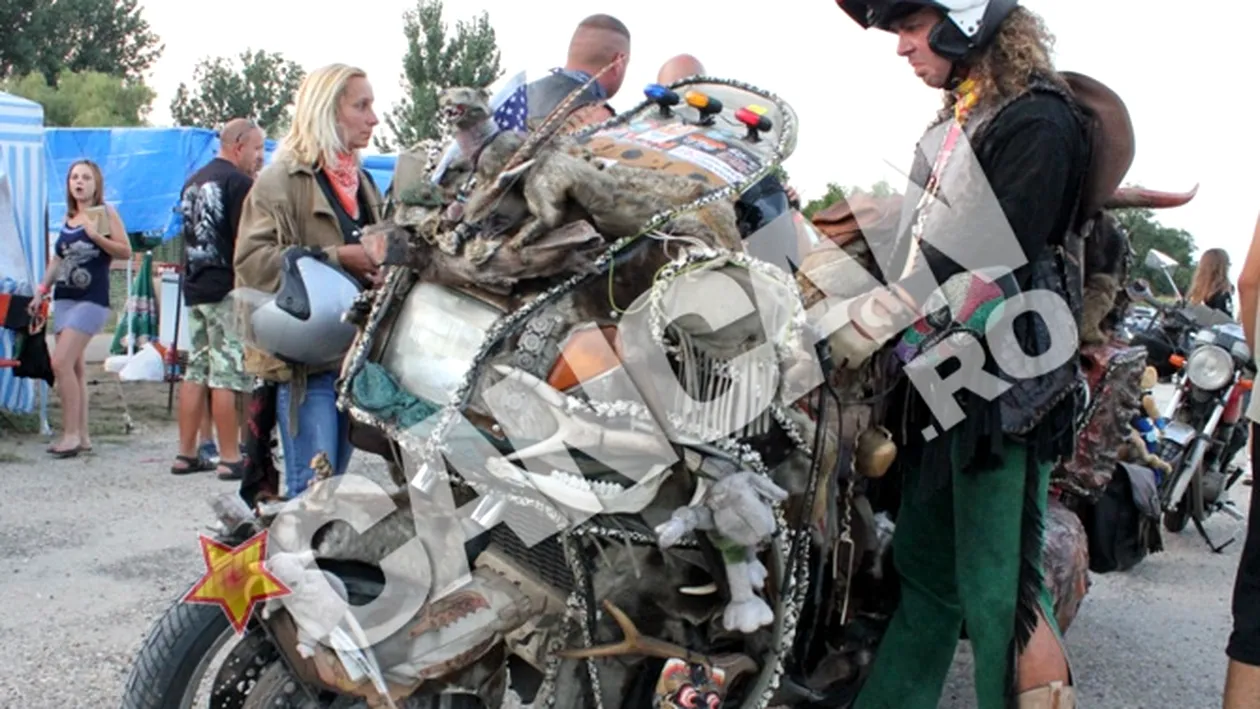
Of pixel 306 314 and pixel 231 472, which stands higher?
pixel 306 314

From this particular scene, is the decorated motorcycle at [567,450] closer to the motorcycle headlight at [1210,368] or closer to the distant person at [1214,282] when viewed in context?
the motorcycle headlight at [1210,368]

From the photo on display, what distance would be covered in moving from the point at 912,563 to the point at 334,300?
1.58 metres

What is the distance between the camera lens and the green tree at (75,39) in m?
41.9

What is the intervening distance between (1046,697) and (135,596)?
3.39 meters

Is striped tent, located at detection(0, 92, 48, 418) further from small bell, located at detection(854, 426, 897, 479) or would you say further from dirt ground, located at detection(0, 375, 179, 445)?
small bell, located at detection(854, 426, 897, 479)

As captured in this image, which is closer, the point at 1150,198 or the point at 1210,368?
the point at 1150,198

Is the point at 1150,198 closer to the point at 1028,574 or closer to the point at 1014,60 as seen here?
the point at 1014,60

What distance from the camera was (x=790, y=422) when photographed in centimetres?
240

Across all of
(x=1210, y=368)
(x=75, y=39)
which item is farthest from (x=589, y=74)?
(x=75, y=39)

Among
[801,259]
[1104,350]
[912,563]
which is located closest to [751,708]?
[912,563]

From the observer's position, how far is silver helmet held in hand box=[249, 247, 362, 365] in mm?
2912

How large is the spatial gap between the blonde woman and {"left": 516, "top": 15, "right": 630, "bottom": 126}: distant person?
2.71ft

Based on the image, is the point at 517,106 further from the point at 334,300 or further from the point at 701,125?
the point at 334,300

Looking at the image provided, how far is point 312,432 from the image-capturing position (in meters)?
3.81
